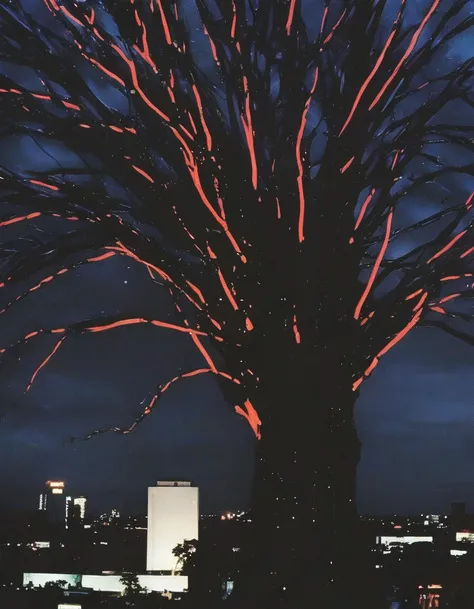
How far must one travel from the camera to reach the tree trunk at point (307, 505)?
543 centimetres

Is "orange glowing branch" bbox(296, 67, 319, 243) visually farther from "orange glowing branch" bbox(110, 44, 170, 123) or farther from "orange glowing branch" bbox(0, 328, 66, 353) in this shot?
"orange glowing branch" bbox(0, 328, 66, 353)

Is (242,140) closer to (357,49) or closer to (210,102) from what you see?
(210,102)

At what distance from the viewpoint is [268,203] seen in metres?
5.60

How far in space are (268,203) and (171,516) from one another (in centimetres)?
455

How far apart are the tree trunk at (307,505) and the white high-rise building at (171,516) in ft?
11.0

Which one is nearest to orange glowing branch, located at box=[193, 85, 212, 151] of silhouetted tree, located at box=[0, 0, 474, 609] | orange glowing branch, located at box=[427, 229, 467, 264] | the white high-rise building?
silhouetted tree, located at box=[0, 0, 474, 609]

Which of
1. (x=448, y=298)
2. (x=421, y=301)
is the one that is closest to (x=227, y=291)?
(x=421, y=301)

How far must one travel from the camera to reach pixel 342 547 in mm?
5570

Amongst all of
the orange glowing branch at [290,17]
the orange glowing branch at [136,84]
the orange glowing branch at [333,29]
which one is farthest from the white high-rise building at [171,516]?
the orange glowing branch at [290,17]

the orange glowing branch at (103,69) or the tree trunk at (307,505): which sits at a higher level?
the orange glowing branch at (103,69)

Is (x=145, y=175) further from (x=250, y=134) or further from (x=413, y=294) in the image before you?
(x=413, y=294)

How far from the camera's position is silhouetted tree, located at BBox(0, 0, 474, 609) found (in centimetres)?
534

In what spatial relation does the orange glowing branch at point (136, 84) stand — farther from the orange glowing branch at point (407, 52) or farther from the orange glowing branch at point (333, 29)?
the orange glowing branch at point (407, 52)

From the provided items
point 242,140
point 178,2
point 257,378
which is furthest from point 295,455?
point 178,2
